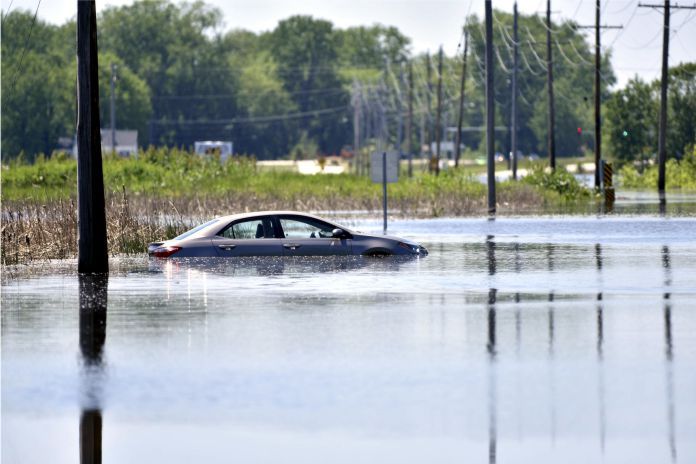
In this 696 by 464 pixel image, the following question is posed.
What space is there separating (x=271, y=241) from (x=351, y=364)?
14.3 m

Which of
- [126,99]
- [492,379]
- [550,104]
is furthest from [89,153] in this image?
[126,99]

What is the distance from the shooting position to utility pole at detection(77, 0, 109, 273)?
84.6ft

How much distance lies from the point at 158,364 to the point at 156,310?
17.7 ft

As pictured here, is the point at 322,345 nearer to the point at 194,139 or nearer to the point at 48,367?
the point at 48,367

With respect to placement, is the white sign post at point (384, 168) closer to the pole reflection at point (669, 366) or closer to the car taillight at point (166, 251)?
the car taillight at point (166, 251)

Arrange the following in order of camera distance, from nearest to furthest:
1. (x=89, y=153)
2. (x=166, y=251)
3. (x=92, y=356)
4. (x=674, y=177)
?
1. (x=92, y=356)
2. (x=89, y=153)
3. (x=166, y=251)
4. (x=674, y=177)

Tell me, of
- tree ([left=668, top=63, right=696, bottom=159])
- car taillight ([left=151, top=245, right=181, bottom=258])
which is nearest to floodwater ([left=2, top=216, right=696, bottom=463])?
car taillight ([left=151, top=245, right=181, bottom=258])

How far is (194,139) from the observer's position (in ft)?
652

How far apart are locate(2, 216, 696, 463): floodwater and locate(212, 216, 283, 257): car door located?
3.02 ft

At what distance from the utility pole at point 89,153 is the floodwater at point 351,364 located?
30.8 inches

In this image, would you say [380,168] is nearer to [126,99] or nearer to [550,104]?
[550,104]

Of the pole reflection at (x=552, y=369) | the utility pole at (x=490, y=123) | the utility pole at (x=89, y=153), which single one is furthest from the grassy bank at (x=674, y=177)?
the pole reflection at (x=552, y=369)

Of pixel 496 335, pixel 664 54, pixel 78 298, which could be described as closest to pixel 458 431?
pixel 496 335

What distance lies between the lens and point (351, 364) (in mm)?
14508
